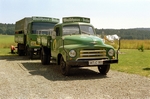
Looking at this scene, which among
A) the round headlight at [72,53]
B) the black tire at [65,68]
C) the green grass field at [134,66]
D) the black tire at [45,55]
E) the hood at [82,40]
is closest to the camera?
the round headlight at [72,53]

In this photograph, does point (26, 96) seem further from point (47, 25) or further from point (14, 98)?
point (47, 25)

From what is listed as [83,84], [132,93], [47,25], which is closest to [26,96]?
[83,84]

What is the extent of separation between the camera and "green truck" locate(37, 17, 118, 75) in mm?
8594

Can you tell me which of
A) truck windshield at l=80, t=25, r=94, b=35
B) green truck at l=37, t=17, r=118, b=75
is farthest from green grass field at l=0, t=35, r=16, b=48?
truck windshield at l=80, t=25, r=94, b=35

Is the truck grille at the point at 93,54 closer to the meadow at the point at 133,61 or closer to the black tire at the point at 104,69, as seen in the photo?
the black tire at the point at 104,69

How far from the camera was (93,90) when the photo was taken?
6.64 m

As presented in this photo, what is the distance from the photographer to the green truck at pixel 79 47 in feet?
28.2

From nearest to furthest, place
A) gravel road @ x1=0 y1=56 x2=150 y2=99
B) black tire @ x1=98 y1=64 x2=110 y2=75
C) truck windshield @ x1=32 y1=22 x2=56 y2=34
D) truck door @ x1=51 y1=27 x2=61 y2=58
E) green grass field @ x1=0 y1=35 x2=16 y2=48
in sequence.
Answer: gravel road @ x1=0 y1=56 x2=150 y2=99, black tire @ x1=98 y1=64 x2=110 y2=75, truck door @ x1=51 y1=27 x2=61 y2=58, truck windshield @ x1=32 y1=22 x2=56 y2=34, green grass field @ x1=0 y1=35 x2=16 y2=48

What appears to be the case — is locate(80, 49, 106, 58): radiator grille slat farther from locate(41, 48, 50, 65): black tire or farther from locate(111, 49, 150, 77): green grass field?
locate(41, 48, 50, 65): black tire

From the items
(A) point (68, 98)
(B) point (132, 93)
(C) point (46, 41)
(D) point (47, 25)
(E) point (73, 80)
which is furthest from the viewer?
(D) point (47, 25)

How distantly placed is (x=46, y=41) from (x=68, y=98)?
6.41 m

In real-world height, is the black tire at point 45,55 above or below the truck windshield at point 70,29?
below

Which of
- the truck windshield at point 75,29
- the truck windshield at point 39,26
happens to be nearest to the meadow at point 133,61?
the truck windshield at point 75,29

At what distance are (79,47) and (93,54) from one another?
2.05ft
